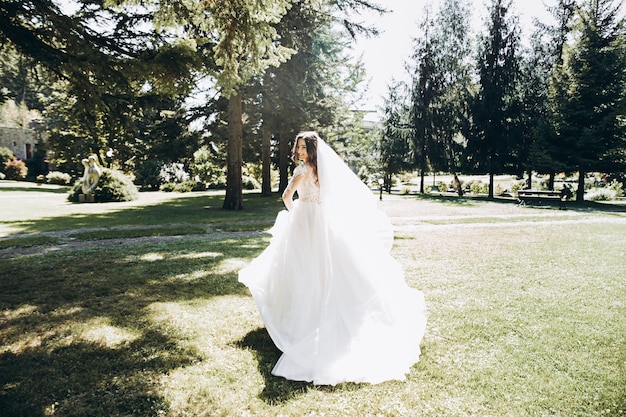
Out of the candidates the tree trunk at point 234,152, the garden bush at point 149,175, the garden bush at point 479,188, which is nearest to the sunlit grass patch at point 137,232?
the tree trunk at point 234,152

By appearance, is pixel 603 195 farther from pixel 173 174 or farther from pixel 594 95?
pixel 173 174

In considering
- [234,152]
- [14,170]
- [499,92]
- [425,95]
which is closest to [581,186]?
[499,92]

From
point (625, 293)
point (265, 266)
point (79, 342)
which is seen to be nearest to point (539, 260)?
point (625, 293)

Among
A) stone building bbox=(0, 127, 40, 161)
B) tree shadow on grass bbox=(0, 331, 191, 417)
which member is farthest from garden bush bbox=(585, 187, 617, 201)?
stone building bbox=(0, 127, 40, 161)

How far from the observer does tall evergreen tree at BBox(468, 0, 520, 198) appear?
98.6ft

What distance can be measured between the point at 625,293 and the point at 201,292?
7.28 meters

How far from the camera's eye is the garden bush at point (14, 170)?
41.5 meters

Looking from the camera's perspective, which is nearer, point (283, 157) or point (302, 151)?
point (302, 151)

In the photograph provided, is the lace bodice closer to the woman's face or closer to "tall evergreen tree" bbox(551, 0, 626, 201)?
the woman's face

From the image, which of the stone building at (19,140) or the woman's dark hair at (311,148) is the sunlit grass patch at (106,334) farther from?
the stone building at (19,140)

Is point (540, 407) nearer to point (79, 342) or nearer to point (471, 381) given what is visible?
point (471, 381)

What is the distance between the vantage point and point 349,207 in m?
4.91

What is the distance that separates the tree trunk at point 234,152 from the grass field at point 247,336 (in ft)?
28.3

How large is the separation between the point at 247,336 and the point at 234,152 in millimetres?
14526
